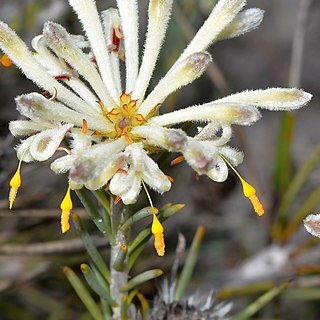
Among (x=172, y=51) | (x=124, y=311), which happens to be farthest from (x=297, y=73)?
(x=124, y=311)

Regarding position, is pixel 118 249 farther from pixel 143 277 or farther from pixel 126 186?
pixel 126 186

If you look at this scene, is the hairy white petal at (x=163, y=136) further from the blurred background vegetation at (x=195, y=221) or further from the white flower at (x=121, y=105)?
the blurred background vegetation at (x=195, y=221)

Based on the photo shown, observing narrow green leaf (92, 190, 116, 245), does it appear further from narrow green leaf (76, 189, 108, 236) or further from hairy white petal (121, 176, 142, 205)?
hairy white petal (121, 176, 142, 205)

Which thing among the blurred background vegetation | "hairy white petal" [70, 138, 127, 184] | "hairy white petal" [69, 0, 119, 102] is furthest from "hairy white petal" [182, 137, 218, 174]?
the blurred background vegetation

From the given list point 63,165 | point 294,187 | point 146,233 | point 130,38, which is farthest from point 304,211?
point 63,165

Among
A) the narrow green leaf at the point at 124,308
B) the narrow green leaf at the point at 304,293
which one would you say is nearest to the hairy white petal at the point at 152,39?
the narrow green leaf at the point at 124,308

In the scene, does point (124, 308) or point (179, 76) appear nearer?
point (179, 76)

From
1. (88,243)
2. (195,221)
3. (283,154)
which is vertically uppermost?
(88,243)
